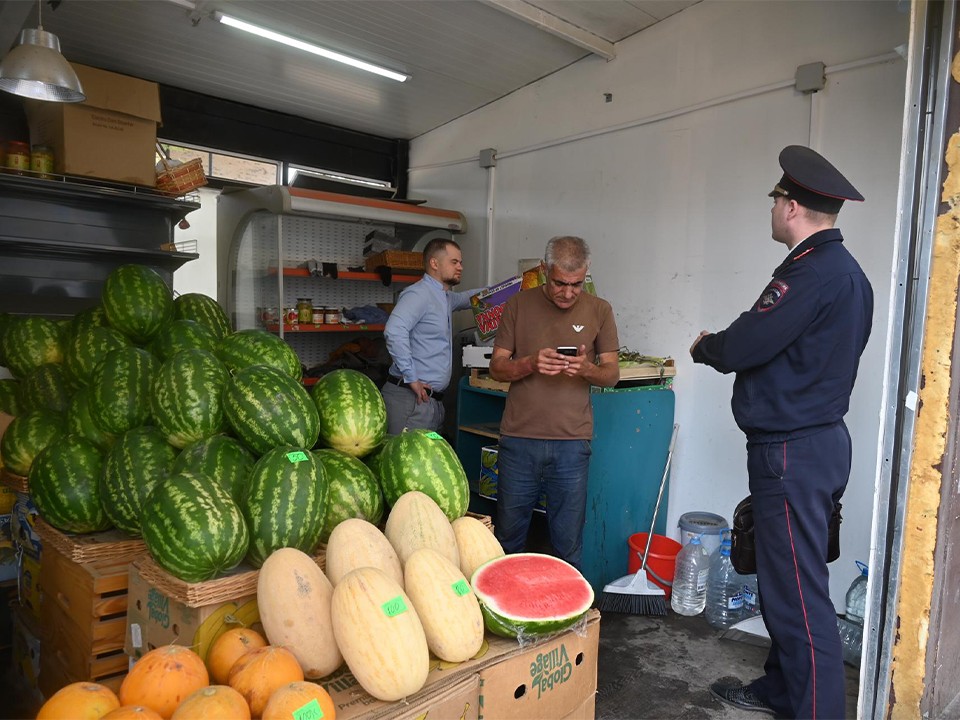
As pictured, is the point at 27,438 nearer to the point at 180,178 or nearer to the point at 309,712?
the point at 309,712

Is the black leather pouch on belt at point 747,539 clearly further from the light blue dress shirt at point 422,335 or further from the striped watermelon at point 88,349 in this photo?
the striped watermelon at point 88,349

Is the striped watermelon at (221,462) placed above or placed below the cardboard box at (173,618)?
above

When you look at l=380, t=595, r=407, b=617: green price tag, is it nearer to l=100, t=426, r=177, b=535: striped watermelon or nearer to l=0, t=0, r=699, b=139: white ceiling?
Answer: l=100, t=426, r=177, b=535: striped watermelon

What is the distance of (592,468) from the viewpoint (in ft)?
12.0

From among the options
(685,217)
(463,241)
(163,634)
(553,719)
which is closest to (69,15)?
(463,241)

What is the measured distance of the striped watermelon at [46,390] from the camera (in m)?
2.34

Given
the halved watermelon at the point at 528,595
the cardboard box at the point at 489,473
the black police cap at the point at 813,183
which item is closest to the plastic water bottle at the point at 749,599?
the cardboard box at the point at 489,473

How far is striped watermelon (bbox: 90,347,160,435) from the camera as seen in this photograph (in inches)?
76.4

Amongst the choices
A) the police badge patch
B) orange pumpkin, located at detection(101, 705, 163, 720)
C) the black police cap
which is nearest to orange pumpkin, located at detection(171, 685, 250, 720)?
orange pumpkin, located at detection(101, 705, 163, 720)

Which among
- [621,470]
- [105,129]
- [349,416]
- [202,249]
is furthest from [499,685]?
[202,249]

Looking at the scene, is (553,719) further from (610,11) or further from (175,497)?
(610,11)

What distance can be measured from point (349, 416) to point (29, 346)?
1.55 metres

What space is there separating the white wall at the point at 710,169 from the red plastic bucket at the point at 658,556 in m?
0.40

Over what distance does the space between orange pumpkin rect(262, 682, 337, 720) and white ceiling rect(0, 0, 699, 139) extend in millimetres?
3763
